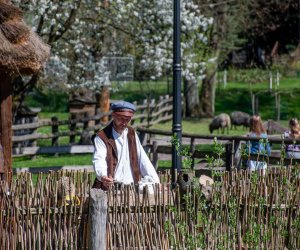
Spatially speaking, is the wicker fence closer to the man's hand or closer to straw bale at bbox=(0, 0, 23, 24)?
straw bale at bbox=(0, 0, 23, 24)

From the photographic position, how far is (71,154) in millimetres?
27469

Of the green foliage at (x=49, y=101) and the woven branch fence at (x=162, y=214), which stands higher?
the green foliage at (x=49, y=101)

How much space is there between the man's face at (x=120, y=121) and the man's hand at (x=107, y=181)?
0.58 m

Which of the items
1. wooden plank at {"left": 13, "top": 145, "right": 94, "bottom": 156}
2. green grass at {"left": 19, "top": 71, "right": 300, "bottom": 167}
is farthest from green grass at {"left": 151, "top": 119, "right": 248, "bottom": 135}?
wooden plank at {"left": 13, "top": 145, "right": 94, "bottom": 156}

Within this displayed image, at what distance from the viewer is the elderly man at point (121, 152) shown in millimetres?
10289

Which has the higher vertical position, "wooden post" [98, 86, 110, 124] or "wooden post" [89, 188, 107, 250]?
"wooden post" [98, 86, 110, 124]

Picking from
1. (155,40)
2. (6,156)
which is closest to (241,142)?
(6,156)

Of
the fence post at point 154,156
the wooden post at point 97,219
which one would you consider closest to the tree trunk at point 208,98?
the fence post at point 154,156

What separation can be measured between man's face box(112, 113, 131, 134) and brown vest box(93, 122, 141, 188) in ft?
0.28

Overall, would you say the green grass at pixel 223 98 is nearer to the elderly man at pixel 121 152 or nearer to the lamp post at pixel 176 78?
the lamp post at pixel 176 78

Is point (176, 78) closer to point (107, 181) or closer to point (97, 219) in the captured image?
point (107, 181)

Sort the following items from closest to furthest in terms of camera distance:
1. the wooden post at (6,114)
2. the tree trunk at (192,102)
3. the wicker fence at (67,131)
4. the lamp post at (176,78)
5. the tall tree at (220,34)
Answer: the lamp post at (176,78)
the wooden post at (6,114)
the wicker fence at (67,131)
the tall tree at (220,34)
the tree trunk at (192,102)

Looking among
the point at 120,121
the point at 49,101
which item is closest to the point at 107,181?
the point at 120,121

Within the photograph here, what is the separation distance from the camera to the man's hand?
9.87 m
